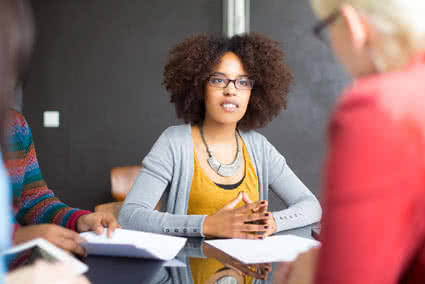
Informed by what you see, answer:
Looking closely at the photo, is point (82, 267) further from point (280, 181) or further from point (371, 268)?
point (280, 181)

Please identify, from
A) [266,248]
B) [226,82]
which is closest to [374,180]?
[266,248]

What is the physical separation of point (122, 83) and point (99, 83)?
0.21m

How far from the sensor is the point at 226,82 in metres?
2.01

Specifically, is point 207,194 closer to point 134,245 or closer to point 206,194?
point 206,194

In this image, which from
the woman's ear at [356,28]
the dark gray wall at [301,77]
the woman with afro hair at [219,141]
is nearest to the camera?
the woman's ear at [356,28]

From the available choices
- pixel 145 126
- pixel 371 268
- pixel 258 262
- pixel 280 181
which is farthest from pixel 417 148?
pixel 145 126

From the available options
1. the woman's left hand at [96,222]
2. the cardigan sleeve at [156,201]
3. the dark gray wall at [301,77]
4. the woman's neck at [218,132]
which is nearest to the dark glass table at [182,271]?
the woman's left hand at [96,222]

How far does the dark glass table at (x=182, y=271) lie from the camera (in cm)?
102

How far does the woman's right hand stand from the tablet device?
21.3 inches

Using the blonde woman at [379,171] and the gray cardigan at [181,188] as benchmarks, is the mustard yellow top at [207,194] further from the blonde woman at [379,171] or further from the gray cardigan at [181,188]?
the blonde woman at [379,171]

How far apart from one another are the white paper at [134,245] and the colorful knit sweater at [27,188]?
0.31 m

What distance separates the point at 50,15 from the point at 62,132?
1039 mm

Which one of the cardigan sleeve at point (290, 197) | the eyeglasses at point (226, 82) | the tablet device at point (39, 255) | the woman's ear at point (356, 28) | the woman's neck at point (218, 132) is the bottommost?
the cardigan sleeve at point (290, 197)

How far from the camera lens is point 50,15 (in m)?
3.91
